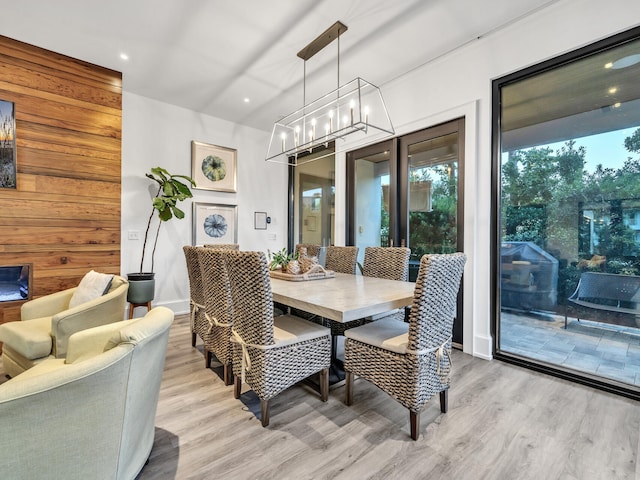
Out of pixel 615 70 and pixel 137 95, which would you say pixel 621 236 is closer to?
pixel 615 70

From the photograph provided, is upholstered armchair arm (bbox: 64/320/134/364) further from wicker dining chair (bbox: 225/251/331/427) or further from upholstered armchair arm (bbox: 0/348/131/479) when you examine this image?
wicker dining chair (bbox: 225/251/331/427)

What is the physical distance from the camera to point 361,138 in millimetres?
3949

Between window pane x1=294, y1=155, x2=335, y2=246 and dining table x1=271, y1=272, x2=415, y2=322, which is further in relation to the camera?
window pane x1=294, y1=155, x2=335, y2=246

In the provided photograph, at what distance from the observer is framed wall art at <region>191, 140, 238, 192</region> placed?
14.7ft

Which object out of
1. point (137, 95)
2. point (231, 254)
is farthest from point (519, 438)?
point (137, 95)

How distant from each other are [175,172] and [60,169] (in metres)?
1.37

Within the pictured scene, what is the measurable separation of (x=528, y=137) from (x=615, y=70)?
2.16 feet

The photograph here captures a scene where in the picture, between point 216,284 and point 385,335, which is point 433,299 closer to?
point 385,335

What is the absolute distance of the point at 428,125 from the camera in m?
3.27

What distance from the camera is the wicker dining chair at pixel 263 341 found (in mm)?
1690

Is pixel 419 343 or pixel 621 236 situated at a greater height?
pixel 621 236

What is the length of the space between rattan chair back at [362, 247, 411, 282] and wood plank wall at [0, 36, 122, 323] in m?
2.97

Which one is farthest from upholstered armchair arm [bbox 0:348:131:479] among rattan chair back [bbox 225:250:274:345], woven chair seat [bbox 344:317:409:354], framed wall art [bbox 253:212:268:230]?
framed wall art [bbox 253:212:268:230]

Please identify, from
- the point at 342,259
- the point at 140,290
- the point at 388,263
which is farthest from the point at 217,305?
the point at 140,290
